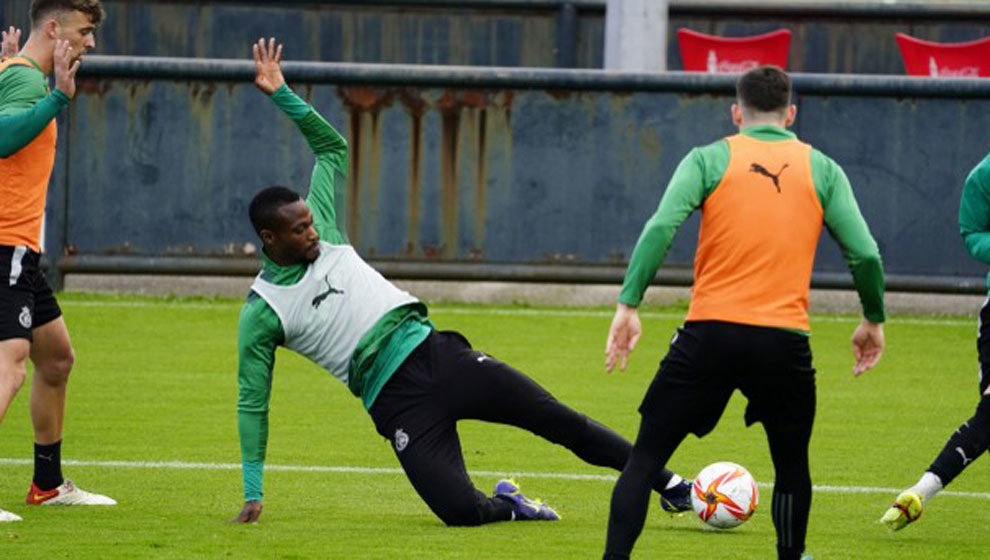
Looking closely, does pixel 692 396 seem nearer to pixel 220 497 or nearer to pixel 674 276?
pixel 220 497

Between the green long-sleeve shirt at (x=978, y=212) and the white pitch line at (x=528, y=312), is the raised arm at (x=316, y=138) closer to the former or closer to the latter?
the green long-sleeve shirt at (x=978, y=212)

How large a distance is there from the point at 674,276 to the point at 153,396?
225 inches

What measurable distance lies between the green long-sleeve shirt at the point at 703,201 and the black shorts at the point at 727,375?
287 millimetres

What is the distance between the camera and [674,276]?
1720cm

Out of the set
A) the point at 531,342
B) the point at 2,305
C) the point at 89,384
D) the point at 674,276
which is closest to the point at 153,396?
the point at 89,384

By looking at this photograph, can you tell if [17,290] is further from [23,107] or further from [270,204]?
[270,204]

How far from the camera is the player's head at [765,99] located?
713cm

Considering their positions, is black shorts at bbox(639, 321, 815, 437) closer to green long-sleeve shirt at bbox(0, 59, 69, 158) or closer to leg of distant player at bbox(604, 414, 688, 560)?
leg of distant player at bbox(604, 414, 688, 560)

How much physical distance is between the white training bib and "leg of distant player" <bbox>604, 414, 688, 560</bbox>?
74.3 inches

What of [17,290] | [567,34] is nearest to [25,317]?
[17,290]

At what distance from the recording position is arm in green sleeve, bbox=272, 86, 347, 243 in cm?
880

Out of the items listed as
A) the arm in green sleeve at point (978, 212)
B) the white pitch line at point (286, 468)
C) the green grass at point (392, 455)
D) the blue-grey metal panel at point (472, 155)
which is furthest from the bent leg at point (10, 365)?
the blue-grey metal panel at point (472, 155)

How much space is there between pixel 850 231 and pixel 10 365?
3.57 m

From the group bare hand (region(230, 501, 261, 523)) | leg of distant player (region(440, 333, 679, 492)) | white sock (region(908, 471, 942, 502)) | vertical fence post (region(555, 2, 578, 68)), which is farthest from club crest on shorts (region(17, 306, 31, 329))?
vertical fence post (region(555, 2, 578, 68))
